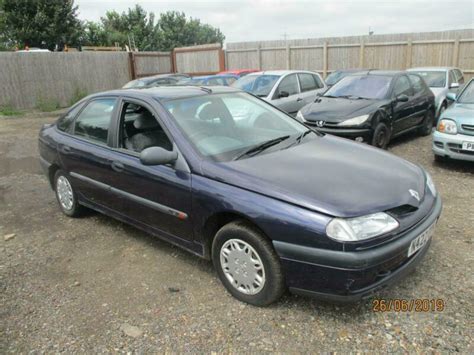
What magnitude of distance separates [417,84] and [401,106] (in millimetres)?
1318

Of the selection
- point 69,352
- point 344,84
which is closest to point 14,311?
point 69,352

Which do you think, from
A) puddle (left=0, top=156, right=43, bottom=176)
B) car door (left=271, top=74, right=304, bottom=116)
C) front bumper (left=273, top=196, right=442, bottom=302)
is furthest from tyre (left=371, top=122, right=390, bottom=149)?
puddle (left=0, top=156, right=43, bottom=176)

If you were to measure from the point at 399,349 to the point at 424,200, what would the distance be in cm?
112

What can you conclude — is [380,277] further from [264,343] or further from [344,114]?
[344,114]

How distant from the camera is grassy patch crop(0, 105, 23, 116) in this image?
14.8m

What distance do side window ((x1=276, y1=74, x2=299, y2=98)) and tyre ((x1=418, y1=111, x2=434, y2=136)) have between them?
114 inches

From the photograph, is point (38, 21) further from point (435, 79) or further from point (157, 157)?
point (157, 157)

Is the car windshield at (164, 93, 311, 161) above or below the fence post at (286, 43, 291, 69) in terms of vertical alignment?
below

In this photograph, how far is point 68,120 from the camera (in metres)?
4.88

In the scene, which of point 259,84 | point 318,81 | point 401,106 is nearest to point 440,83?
point 318,81

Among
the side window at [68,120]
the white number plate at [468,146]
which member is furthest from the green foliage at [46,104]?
the white number plate at [468,146]

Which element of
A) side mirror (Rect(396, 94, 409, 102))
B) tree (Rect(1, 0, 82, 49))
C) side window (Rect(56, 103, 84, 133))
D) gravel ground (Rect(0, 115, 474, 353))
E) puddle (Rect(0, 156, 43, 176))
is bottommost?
gravel ground (Rect(0, 115, 474, 353))

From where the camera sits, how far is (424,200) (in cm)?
307

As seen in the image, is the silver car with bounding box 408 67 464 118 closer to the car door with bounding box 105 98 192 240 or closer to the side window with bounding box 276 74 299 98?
the side window with bounding box 276 74 299 98
